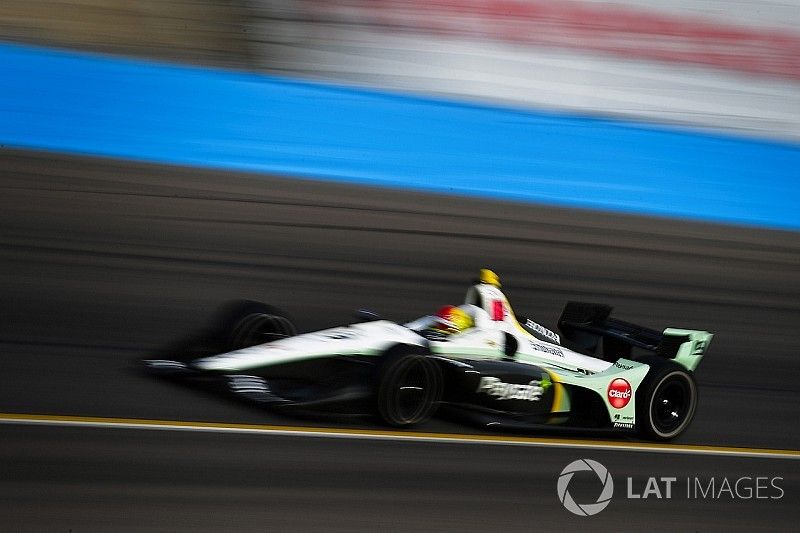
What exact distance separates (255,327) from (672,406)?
97.5 inches

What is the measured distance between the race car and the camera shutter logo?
1.03ft

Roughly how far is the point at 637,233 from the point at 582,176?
0.71 m

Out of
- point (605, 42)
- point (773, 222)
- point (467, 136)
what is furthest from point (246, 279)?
point (773, 222)

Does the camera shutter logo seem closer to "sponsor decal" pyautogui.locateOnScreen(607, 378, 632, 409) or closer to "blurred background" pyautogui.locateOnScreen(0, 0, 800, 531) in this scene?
"blurred background" pyautogui.locateOnScreen(0, 0, 800, 531)

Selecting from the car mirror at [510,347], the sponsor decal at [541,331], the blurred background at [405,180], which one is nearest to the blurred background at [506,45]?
the blurred background at [405,180]

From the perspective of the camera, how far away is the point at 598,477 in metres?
5.52

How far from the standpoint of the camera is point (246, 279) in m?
7.88

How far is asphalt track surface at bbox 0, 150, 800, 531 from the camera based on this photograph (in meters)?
4.65

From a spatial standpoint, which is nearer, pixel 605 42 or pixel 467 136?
pixel 467 136

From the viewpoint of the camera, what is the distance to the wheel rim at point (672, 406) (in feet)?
20.3

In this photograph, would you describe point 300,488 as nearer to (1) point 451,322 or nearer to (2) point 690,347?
(1) point 451,322

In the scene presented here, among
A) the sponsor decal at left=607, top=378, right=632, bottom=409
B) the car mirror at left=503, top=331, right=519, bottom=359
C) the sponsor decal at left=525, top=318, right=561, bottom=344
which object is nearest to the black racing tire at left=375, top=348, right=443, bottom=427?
the car mirror at left=503, top=331, right=519, bottom=359

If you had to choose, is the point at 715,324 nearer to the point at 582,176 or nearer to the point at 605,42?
the point at 582,176

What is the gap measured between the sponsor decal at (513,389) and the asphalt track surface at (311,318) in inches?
10.6
